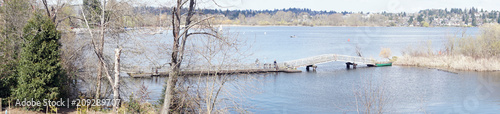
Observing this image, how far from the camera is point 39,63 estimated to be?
2012 cm

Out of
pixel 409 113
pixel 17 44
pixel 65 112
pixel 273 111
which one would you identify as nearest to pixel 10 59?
pixel 17 44

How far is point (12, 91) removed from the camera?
69.1 feet

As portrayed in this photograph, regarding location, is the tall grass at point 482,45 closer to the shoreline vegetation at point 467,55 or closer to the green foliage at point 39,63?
the shoreline vegetation at point 467,55

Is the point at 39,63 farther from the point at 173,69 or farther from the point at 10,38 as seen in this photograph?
the point at 173,69

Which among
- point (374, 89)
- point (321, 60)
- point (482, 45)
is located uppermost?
point (482, 45)

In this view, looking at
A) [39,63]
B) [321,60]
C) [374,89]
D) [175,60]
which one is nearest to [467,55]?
[321,60]

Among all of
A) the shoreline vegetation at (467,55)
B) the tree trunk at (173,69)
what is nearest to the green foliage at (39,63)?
the tree trunk at (173,69)

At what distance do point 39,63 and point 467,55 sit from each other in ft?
165

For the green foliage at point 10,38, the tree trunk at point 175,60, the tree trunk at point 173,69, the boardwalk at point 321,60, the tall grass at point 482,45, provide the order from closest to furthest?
the tree trunk at point 173,69 → the tree trunk at point 175,60 → the green foliage at point 10,38 → the boardwalk at point 321,60 → the tall grass at point 482,45

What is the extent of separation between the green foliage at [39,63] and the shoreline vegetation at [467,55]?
149ft

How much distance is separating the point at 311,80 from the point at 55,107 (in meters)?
27.8

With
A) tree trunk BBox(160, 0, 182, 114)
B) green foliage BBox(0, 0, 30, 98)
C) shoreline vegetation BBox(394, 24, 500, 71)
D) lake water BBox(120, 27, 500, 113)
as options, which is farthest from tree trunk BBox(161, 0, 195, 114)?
shoreline vegetation BBox(394, 24, 500, 71)

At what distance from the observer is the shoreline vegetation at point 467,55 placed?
168 ft

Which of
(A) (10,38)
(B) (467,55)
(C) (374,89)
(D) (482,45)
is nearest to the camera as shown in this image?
(A) (10,38)
